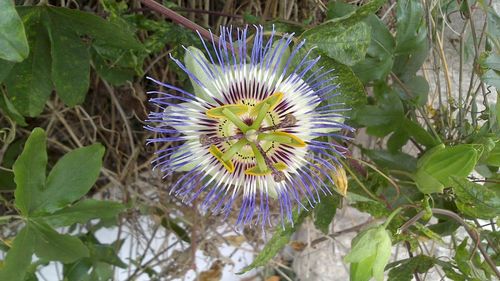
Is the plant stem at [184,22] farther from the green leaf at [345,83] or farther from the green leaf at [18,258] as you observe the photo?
the green leaf at [18,258]

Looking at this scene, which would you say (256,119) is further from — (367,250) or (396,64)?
(396,64)

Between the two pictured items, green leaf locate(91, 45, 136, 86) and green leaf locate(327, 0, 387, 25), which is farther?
green leaf locate(91, 45, 136, 86)

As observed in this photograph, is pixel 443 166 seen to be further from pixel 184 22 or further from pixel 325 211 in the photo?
pixel 184 22

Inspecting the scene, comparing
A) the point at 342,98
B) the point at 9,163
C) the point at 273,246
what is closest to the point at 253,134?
the point at 342,98

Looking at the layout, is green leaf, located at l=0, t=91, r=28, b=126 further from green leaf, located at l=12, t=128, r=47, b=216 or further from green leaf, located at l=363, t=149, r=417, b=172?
green leaf, located at l=363, t=149, r=417, b=172

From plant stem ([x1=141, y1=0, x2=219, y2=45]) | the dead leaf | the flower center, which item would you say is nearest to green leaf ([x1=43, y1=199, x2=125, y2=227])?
the flower center

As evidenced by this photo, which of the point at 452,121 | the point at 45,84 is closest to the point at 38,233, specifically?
the point at 45,84

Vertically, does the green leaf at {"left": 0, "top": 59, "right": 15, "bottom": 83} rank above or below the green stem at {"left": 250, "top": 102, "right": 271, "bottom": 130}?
above
